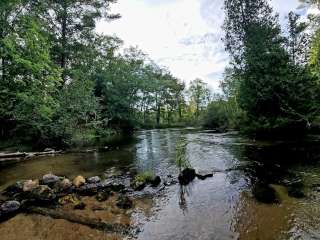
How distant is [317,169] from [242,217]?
5842 millimetres

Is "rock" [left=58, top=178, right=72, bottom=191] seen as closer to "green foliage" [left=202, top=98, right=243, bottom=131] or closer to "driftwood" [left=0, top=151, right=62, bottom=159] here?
"driftwood" [left=0, top=151, right=62, bottom=159]

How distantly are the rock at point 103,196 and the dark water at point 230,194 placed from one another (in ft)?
4.78

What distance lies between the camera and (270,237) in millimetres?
5379

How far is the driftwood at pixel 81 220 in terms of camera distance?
601 cm

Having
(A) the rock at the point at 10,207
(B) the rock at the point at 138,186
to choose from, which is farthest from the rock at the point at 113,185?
(A) the rock at the point at 10,207

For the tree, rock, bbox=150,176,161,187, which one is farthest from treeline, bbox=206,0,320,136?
the tree

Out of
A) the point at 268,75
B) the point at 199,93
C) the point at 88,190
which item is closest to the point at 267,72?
the point at 268,75

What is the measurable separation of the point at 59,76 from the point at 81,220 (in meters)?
13.4

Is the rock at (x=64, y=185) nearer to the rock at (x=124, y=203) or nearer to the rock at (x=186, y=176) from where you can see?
the rock at (x=124, y=203)

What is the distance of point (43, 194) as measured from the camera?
26.7 feet

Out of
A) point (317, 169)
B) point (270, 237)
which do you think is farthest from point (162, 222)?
point (317, 169)

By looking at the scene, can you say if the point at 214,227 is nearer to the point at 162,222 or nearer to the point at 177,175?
the point at 162,222

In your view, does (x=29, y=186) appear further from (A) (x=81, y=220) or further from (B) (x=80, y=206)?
(A) (x=81, y=220)

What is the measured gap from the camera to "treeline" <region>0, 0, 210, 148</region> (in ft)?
49.6
